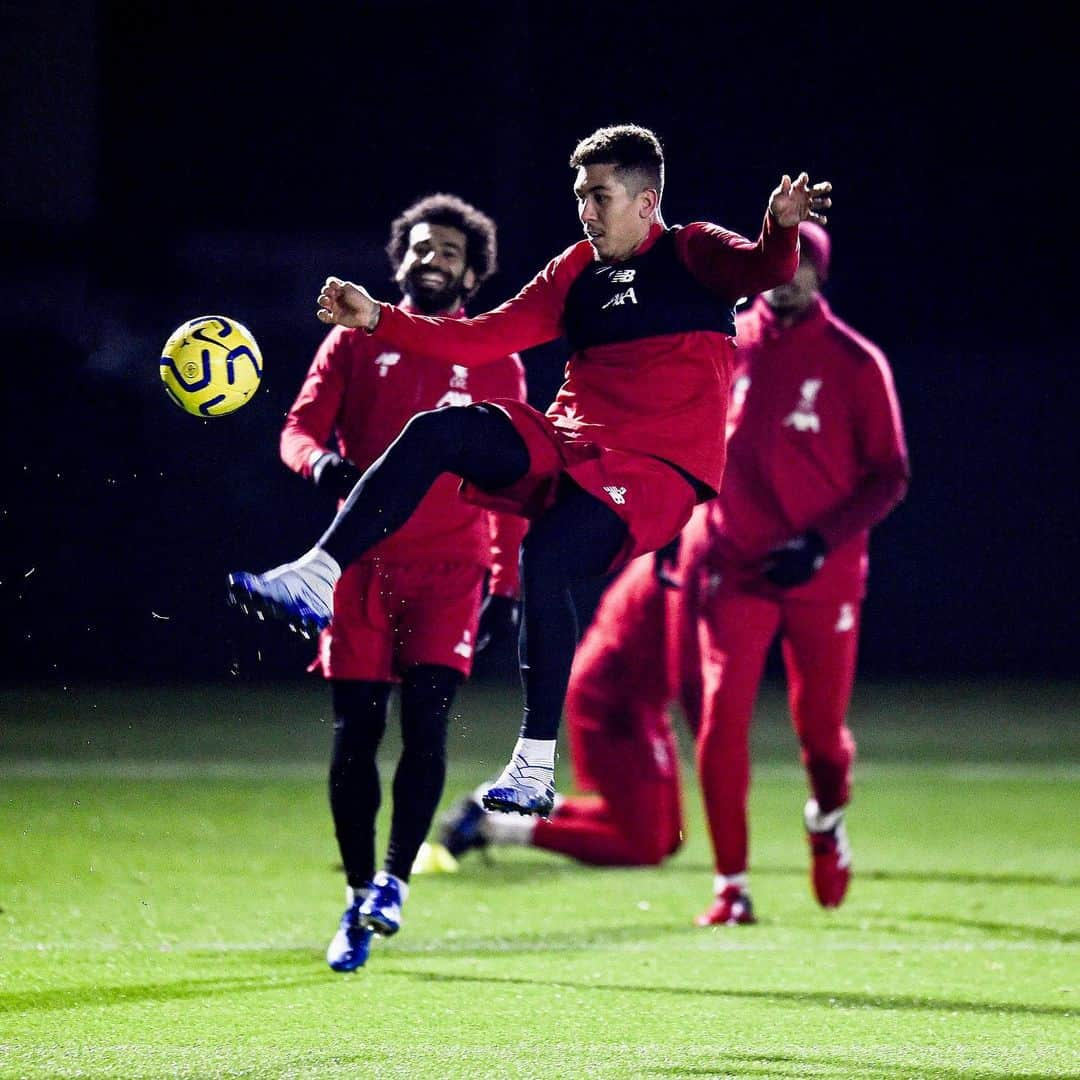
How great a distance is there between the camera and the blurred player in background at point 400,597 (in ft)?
17.1

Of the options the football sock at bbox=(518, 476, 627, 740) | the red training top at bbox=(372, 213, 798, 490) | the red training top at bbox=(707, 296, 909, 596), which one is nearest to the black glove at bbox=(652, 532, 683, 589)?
the red training top at bbox=(707, 296, 909, 596)

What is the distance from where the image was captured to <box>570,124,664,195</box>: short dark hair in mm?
4523

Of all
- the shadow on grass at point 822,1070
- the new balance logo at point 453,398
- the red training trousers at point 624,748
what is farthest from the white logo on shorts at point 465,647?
the red training trousers at point 624,748

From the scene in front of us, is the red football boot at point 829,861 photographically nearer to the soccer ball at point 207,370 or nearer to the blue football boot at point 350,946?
the blue football boot at point 350,946

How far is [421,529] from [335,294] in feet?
3.37

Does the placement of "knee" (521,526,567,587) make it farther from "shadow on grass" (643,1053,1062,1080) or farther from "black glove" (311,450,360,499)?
"shadow on grass" (643,1053,1062,1080)

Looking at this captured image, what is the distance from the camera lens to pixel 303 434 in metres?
5.30

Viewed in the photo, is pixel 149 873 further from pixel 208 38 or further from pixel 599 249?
pixel 208 38

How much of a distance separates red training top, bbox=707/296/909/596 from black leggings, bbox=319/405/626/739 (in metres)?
2.08

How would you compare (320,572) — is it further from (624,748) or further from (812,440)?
(624,748)

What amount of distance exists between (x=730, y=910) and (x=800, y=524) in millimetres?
1313

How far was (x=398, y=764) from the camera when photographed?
5.26 metres

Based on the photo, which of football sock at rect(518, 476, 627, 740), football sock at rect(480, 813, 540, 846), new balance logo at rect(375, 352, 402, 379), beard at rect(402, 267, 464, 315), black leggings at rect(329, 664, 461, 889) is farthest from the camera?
football sock at rect(480, 813, 540, 846)

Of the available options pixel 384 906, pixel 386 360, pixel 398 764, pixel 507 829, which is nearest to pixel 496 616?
pixel 398 764
